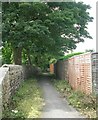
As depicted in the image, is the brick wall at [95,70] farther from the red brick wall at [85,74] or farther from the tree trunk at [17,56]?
the tree trunk at [17,56]

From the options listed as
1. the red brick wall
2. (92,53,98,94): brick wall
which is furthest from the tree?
(92,53,98,94): brick wall

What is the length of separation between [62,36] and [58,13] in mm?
2550

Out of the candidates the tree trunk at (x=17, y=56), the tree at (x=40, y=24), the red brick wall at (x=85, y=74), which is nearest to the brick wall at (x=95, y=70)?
the red brick wall at (x=85, y=74)

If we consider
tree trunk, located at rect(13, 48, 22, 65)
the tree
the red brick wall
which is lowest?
the red brick wall

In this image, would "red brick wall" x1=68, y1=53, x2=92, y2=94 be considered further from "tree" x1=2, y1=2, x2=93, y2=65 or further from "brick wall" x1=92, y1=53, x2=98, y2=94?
"tree" x1=2, y1=2, x2=93, y2=65

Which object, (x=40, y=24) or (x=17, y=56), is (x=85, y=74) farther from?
(x=17, y=56)

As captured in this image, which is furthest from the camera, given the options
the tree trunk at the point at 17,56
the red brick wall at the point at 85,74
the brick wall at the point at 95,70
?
the tree trunk at the point at 17,56

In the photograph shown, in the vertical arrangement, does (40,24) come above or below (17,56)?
above

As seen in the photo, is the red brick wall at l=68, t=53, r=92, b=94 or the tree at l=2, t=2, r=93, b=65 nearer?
the red brick wall at l=68, t=53, r=92, b=94

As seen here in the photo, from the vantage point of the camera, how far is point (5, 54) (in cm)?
3212

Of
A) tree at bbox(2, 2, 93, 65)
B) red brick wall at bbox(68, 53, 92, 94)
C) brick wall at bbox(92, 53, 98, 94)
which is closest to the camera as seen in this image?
brick wall at bbox(92, 53, 98, 94)

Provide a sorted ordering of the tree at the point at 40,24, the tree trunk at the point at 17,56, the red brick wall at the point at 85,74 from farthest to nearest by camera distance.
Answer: the tree trunk at the point at 17,56
the tree at the point at 40,24
the red brick wall at the point at 85,74

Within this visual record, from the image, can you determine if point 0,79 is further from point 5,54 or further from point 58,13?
point 5,54

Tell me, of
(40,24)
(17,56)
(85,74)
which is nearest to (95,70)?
(85,74)
